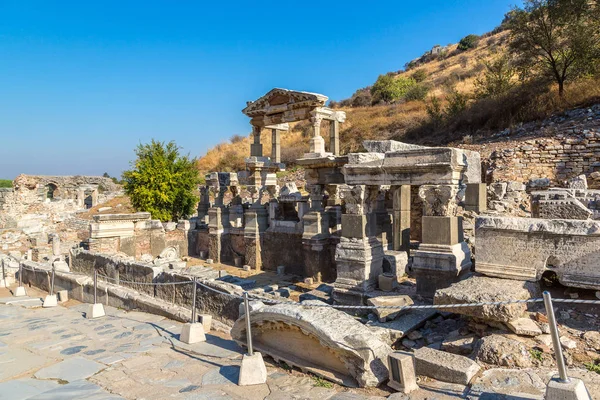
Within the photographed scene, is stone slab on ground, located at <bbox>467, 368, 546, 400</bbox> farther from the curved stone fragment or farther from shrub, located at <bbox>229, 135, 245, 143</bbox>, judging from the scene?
shrub, located at <bbox>229, 135, 245, 143</bbox>

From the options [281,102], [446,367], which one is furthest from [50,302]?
[281,102]

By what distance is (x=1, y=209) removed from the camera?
2539 centimetres

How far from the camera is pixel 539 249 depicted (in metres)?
5.03

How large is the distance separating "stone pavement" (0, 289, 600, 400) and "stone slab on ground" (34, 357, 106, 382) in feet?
0.03

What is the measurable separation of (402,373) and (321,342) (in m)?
0.83

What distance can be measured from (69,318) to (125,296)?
38.7 inches

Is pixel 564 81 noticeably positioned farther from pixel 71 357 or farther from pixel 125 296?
pixel 71 357

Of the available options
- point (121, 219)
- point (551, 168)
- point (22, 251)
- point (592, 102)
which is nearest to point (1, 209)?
point (22, 251)

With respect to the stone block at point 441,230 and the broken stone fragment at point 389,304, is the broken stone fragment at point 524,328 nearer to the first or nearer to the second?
the broken stone fragment at point 389,304

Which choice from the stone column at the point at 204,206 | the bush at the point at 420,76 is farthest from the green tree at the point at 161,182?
the bush at the point at 420,76

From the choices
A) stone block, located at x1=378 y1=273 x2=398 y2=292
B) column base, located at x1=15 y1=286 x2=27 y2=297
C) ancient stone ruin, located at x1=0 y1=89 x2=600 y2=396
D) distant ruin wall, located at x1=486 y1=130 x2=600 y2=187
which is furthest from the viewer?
distant ruin wall, located at x1=486 y1=130 x2=600 y2=187

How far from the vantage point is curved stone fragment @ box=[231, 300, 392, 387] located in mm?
3861

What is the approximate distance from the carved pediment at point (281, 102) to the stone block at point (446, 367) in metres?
12.5

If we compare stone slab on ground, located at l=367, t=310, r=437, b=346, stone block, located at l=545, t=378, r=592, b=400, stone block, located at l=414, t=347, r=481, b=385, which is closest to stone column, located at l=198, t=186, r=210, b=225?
stone slab on ground, located at l=367, t=310, r=437, b=346
